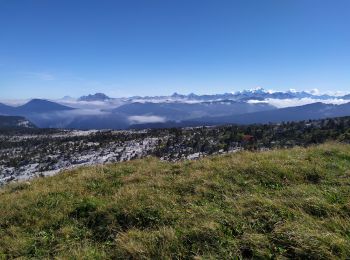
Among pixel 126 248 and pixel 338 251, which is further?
pixel 126 248

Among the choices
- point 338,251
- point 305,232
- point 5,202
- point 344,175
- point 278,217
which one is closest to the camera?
point 338,251

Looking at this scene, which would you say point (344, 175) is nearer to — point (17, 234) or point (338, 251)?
point (338, 251)

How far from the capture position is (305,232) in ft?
24.8

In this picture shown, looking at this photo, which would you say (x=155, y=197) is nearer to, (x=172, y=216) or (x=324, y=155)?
(x=172, y=216)

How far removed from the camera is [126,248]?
A: 8.20 meters

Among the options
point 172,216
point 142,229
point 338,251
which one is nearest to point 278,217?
point 338,251

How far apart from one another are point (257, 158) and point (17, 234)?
11098mm

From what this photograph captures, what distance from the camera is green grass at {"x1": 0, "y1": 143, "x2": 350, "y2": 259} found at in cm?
770

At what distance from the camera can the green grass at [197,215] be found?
25.2 ft

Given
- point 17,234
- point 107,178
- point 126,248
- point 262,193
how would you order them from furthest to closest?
point 107,178
point 262,193
point 17,234
point 126,248

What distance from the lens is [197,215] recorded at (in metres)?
Answer: 9.73

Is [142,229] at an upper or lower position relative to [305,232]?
lower

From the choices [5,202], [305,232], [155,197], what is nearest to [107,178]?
[5,202]

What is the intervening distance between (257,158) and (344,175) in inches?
180
